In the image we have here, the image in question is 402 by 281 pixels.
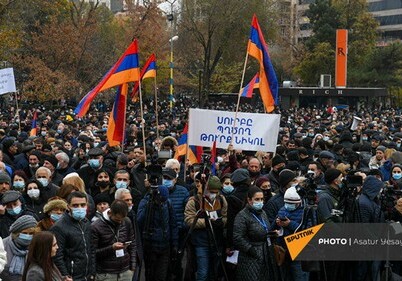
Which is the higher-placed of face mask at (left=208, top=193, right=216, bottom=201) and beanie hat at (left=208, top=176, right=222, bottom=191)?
beanie hat at (left=208, top=176, right=222, bottom=191)

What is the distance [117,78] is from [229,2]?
121 feet

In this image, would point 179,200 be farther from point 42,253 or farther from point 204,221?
point 42,253

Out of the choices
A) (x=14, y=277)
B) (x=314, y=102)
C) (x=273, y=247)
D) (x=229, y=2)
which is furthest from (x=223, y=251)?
(x=314, y=102)

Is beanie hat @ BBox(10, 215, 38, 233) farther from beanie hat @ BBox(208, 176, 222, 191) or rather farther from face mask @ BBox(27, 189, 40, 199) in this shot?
beanie hat @ BBox(208, 176, 222, 191)

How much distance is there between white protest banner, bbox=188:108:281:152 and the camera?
1244 centimetres

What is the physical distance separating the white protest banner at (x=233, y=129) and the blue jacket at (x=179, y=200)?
2.33 meters

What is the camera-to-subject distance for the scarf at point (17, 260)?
23.4 feet

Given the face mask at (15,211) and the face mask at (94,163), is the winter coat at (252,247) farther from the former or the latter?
the face mask at (94,163)

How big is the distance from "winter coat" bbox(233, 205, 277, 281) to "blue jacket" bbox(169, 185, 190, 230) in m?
1.11

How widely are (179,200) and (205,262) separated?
0.83 meters

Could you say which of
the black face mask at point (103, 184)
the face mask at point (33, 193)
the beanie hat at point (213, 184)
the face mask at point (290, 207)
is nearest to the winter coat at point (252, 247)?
the face mask at point (290, 207)

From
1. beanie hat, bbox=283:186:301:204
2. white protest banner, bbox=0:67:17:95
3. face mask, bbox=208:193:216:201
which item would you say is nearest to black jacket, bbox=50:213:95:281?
face mask, bbox=208:193:216:201

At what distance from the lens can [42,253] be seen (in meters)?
6.47

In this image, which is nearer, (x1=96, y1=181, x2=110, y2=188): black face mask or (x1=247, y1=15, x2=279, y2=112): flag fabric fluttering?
(x1=96, y1=181, x2=110, y2=188): black face mask
